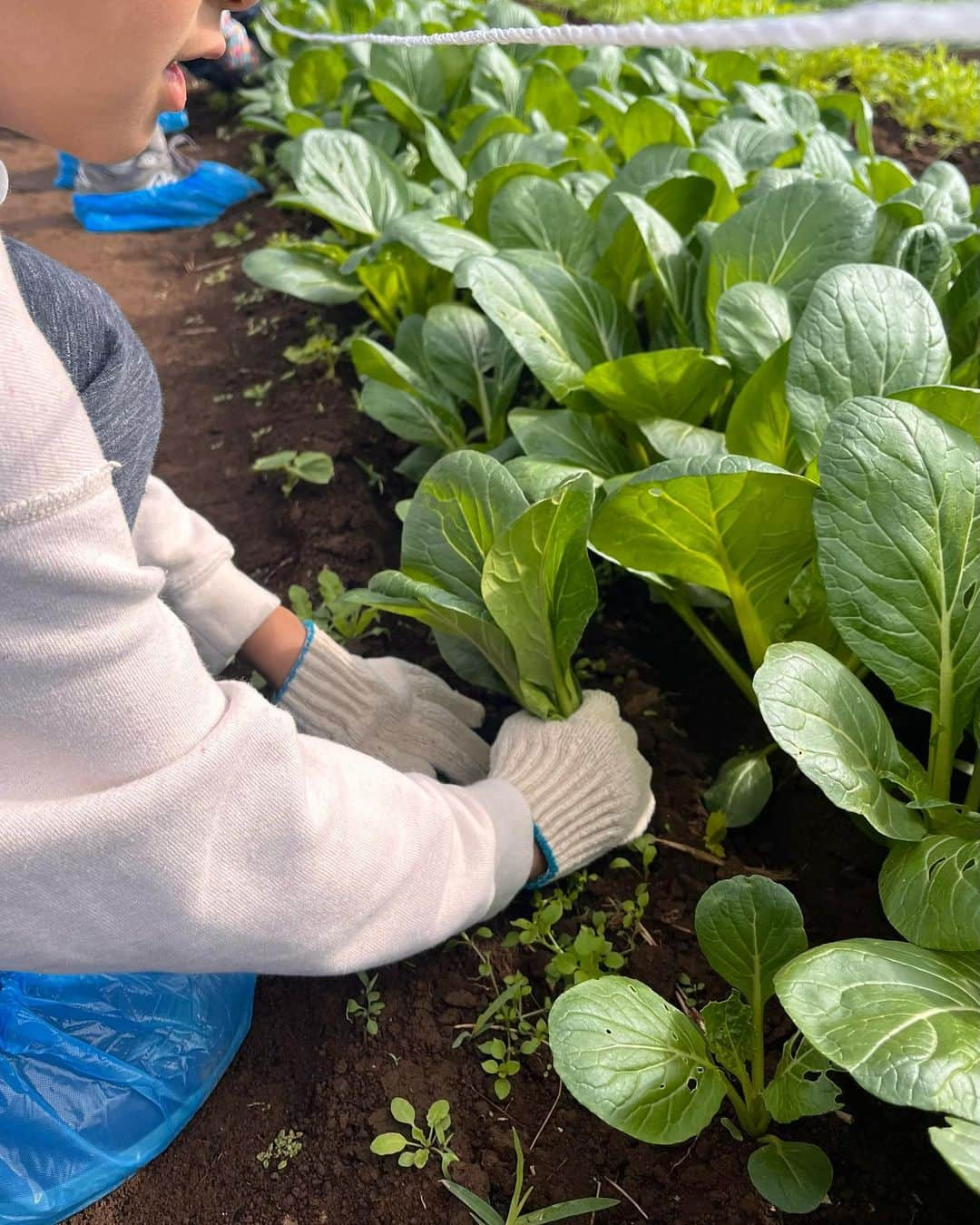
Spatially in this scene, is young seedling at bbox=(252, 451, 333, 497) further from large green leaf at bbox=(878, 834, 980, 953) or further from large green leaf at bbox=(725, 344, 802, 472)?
large green leaf at bbox=(878, 834, 980, 953)

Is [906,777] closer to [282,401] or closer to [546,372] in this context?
[546,372]

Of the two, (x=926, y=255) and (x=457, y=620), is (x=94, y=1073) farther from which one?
(x=926, y=255)

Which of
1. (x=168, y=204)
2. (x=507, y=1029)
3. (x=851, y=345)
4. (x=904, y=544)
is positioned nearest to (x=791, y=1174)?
(x=507, y=1029)

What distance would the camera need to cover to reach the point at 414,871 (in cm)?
102

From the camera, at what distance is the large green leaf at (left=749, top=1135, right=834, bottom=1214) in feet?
2.80

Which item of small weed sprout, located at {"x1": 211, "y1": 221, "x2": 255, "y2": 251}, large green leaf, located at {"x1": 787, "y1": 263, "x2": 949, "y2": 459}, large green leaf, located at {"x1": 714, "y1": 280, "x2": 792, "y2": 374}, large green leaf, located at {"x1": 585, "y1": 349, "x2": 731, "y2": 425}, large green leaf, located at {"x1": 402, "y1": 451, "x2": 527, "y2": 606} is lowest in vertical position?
small weed sprout, located at {"x1": 211, "y1": 221, "x2": 255, "y2": 251}

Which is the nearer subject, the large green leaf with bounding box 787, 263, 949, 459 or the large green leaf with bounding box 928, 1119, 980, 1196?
the large green leaf with bounding box 928, 1119, 980, 1196

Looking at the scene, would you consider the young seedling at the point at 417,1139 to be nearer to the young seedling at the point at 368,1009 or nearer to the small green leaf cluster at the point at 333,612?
the young seedling at the point at 368,1009

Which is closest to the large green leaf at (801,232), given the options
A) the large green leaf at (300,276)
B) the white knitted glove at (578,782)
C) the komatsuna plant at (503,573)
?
the komatsuna plant at (503,573)

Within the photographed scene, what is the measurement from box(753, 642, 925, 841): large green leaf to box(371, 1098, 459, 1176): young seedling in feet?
1.67

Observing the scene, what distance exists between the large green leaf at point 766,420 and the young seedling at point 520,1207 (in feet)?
2.55

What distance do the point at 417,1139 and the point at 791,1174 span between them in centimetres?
36

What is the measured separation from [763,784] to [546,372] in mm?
568

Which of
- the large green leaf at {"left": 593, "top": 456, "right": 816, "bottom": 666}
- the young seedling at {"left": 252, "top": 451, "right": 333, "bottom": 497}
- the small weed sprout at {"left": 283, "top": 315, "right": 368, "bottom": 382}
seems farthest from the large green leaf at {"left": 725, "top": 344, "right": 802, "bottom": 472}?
the small weed sprout at {"left": 283, "top": 315, "right": 368, "bottom": 382}
